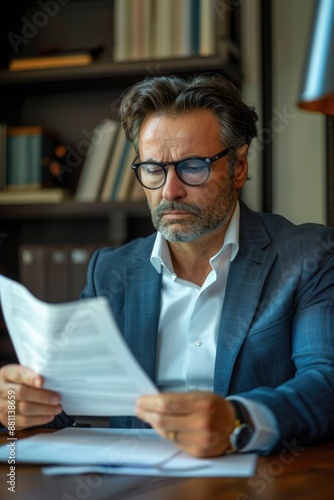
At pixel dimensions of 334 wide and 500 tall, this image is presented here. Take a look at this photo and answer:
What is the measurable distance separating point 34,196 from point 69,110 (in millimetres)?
406

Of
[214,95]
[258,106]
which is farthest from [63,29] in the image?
[214,95]

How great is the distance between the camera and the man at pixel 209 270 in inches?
56.7

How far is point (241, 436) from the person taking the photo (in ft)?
3.53

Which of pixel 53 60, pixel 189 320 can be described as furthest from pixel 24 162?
pixel 189 320

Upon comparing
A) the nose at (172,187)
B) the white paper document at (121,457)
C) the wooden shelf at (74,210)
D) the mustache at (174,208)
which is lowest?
the white paper document at (121,457)

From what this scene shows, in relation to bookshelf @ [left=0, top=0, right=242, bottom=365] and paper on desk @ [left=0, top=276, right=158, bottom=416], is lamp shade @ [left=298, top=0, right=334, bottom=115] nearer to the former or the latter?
paper on desk @ [left=0, top=276, right=158, bottom=416]

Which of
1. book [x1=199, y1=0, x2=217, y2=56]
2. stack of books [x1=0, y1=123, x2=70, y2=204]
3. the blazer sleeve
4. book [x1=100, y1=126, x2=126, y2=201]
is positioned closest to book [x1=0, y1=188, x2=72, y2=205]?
stack of books [x1=0, y1=123, x2=70, y2=204]

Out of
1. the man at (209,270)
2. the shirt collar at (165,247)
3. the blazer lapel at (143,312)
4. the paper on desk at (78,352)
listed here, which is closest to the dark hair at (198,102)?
the man at (209,270)

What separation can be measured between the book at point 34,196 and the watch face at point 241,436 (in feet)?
5.24

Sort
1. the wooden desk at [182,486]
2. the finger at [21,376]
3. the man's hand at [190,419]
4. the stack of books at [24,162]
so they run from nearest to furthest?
the wooden desk at [182,486] → the man's hand at [190,419] → the finger at [21,376] → the stack of books at [24,162]

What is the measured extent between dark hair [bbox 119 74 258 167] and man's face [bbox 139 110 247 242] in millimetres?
19

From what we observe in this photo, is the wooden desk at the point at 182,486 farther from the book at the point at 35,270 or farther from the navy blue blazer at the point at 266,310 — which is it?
the book at the point at 35,270

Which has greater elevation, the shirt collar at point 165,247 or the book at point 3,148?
the book at point 3,148

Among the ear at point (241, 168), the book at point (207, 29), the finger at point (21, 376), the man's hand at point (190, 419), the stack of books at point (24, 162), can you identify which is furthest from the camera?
the stack of books at point (24, 162)
